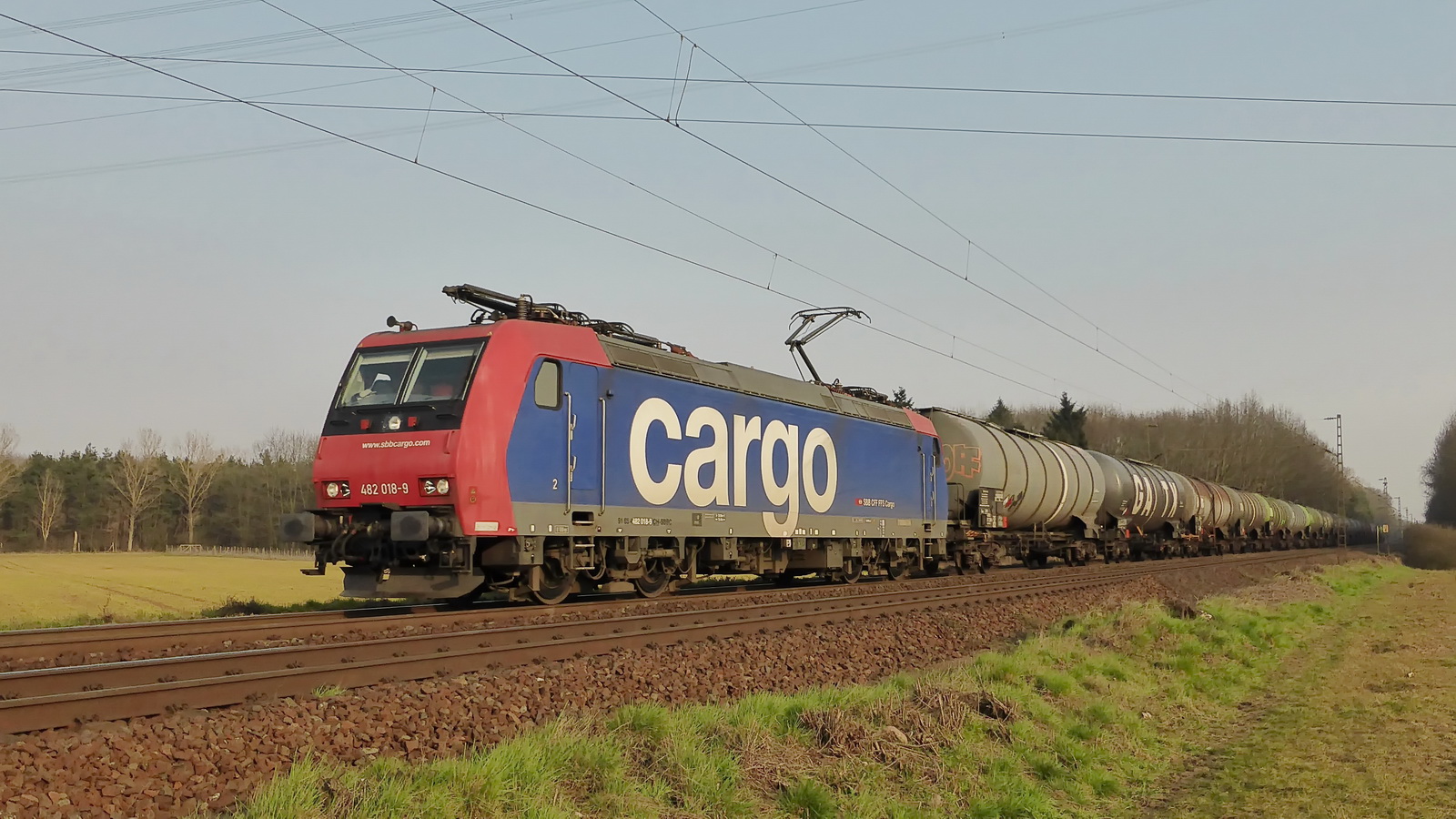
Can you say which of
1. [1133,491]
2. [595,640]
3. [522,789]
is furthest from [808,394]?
[1133,491]

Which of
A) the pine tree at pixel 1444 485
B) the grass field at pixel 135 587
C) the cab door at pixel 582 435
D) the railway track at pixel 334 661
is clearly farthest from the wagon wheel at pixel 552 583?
the pine tree at pixel 1444 485

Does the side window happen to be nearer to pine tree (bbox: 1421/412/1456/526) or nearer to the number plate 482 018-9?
the number plate 482 018-9

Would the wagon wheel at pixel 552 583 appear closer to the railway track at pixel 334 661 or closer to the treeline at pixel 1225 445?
the railway track at pixel 334 661

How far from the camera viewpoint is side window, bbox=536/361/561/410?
1382 centimetres

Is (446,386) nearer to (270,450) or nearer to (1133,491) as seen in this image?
(1133,491)

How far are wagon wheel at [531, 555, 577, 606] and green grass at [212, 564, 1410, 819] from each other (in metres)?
5.70

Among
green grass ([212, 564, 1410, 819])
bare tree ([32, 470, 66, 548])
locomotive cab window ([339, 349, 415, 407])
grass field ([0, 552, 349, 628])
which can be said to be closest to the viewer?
green grass ([212, 564, 1410, 819])

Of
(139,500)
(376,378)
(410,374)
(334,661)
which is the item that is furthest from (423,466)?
(139,500)

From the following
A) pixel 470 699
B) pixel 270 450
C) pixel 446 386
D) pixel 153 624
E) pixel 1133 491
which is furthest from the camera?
pixel 270 450

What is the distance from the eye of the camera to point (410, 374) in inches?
537

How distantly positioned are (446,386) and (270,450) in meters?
106

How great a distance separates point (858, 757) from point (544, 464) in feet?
23.1

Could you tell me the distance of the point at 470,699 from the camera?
7883 millimetres

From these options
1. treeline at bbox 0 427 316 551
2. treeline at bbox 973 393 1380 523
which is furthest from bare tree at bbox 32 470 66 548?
treeline at bbox 973 393 1380 523
